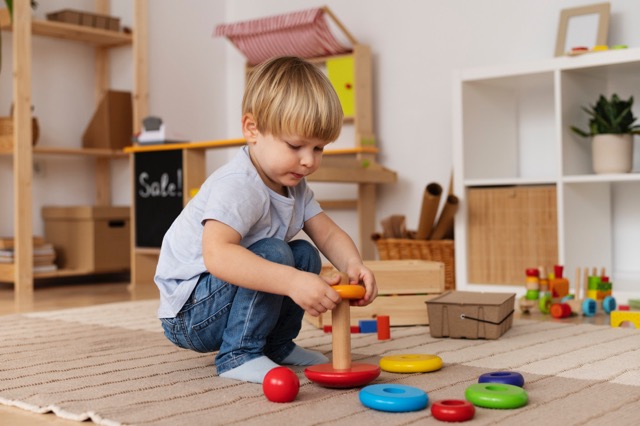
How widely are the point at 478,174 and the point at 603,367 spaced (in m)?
1.51

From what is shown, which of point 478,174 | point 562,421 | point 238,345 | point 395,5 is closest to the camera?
point 562,421

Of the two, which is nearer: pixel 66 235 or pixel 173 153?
pixel 173 153

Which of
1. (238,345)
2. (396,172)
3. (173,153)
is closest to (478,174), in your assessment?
(396,172)

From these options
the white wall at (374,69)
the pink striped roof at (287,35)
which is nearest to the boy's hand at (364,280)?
the white wall at (374,69)

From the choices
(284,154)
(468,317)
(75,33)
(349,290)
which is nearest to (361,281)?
(349,290)

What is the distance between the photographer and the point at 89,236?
3463mm

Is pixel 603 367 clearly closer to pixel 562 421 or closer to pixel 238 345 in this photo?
pixel 562 421

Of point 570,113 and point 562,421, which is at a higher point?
point 570,113

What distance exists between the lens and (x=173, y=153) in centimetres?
323

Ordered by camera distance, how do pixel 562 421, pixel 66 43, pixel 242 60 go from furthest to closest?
pixel 242 60 < pixel 66 43 < pixel 562 421

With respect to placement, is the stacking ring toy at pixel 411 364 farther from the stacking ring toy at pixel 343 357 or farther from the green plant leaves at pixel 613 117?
the green plant leaves at pixel 613 117

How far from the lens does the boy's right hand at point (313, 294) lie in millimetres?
1171

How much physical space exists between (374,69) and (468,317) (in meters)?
1.92

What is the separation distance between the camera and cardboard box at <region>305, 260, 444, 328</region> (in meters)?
1.99
